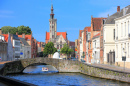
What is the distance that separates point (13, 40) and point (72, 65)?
55168 mm

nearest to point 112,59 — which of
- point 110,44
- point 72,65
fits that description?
point 110,44

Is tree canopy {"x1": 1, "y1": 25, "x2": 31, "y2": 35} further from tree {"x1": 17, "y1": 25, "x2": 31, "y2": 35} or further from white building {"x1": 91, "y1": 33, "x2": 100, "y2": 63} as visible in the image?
white building {"x1": 91, "y1": 33, "x2": 100, "y2": 63}

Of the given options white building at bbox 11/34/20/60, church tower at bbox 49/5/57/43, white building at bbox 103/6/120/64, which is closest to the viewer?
white building at bbox 103/6/120/64

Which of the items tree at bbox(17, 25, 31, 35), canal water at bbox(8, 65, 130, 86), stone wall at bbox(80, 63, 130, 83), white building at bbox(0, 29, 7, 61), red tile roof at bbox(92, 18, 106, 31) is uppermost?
tree at bbox(17, 25, 31, 35)

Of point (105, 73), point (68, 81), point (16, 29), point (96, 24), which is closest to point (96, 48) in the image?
point (96, 24)

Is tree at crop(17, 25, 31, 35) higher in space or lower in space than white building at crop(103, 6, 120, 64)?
higher

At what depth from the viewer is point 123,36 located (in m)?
43.8

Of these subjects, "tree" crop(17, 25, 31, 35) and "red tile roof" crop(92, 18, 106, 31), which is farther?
"tree" crop(17, 25, 31, 35)

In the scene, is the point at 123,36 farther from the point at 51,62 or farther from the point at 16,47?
the point at 16,47

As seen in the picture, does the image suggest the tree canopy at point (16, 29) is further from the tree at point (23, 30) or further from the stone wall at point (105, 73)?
the stone wall at point (105, 73)

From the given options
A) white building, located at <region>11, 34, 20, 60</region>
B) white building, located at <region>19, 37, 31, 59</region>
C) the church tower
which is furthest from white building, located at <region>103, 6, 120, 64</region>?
the church tower

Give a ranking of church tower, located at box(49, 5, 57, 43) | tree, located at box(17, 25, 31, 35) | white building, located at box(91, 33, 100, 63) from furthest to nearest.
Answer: church tower, located at box(49, 5, 57, 43)
tree, located at box(17, 25, 31, 35)
white building, located at box(91, 33, 100, 63)

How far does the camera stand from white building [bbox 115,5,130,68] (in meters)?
41.3

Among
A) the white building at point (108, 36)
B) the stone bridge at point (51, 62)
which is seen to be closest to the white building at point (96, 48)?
the white building at point (108, 36)
